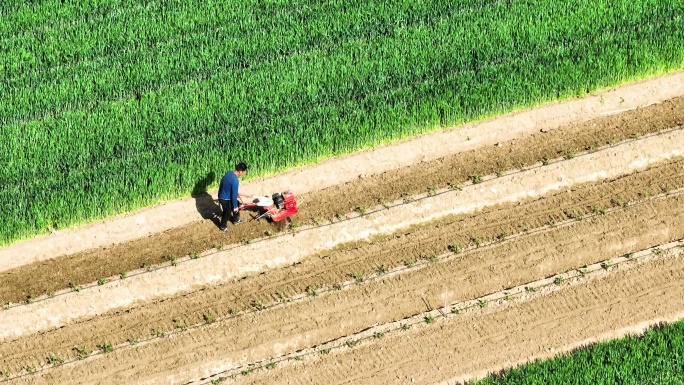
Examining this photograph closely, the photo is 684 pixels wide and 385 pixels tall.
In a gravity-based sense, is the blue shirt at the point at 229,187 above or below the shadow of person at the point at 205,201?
above

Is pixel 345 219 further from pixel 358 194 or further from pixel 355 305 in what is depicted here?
pixel 355 305

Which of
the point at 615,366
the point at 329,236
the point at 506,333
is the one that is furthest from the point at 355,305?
the point at 615,366

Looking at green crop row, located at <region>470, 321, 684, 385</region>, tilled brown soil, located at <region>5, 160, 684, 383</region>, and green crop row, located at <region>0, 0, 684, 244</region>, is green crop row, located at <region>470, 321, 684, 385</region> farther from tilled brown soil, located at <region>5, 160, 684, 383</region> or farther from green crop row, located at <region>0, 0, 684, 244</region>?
green crop row, located at <region>0, 0, 684, 244</region>

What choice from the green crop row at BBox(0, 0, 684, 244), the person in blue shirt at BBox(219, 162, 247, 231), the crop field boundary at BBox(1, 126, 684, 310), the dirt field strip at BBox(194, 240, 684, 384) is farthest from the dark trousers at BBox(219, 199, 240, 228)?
the dirt field strip at BBox(194, 240, 684, 384)

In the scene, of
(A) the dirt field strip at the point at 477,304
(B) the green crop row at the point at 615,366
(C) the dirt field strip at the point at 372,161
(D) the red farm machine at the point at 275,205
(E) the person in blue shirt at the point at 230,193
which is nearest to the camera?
(B) the green crop row at the point at 615,366

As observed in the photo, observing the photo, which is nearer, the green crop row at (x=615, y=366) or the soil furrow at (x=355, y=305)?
the green crop row at (x=615, y=366)

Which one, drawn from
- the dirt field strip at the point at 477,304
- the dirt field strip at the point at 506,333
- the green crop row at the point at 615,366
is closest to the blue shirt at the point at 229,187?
the dirt field strip at the point at 477,304

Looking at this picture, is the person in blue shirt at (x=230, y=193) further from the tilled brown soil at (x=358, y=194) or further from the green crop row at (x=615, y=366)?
the green crop row at (x=615, y=366)
